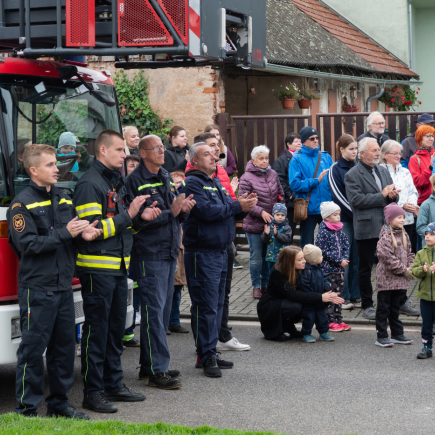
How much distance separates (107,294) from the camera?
563 centimetres

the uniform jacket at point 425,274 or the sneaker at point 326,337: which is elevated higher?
the uniform jacket at point 425,274

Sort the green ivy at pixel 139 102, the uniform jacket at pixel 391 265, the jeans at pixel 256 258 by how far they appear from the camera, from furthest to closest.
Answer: the green ivy at pixel 139 102, the jeans at pixel 256 258, the uniform jacket at pixel 391 265

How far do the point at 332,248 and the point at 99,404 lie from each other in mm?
3671

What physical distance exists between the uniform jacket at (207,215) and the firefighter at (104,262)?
716 mm

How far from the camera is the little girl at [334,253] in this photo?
8.23m

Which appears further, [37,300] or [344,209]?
[344,209]

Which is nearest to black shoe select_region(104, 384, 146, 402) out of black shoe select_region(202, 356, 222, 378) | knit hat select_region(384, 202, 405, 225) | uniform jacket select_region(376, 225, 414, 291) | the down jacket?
black shoe select_region(202, 356, 222, 378)

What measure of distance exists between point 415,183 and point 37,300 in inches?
250

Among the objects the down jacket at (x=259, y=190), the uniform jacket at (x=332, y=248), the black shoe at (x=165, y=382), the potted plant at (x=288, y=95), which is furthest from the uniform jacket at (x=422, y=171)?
the potted plant at (x=288, y=95)

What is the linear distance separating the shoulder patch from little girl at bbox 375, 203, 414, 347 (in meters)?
3.84

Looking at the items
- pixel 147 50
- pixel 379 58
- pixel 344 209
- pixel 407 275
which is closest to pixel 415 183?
pixel 344 209

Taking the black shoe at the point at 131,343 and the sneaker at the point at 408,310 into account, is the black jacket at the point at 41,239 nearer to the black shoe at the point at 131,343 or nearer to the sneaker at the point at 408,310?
the black shoe at the point at 131,343

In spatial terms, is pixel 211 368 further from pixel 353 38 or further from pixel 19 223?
pixel 353 38

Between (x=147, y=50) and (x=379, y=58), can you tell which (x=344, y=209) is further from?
(x=379, y=58)
